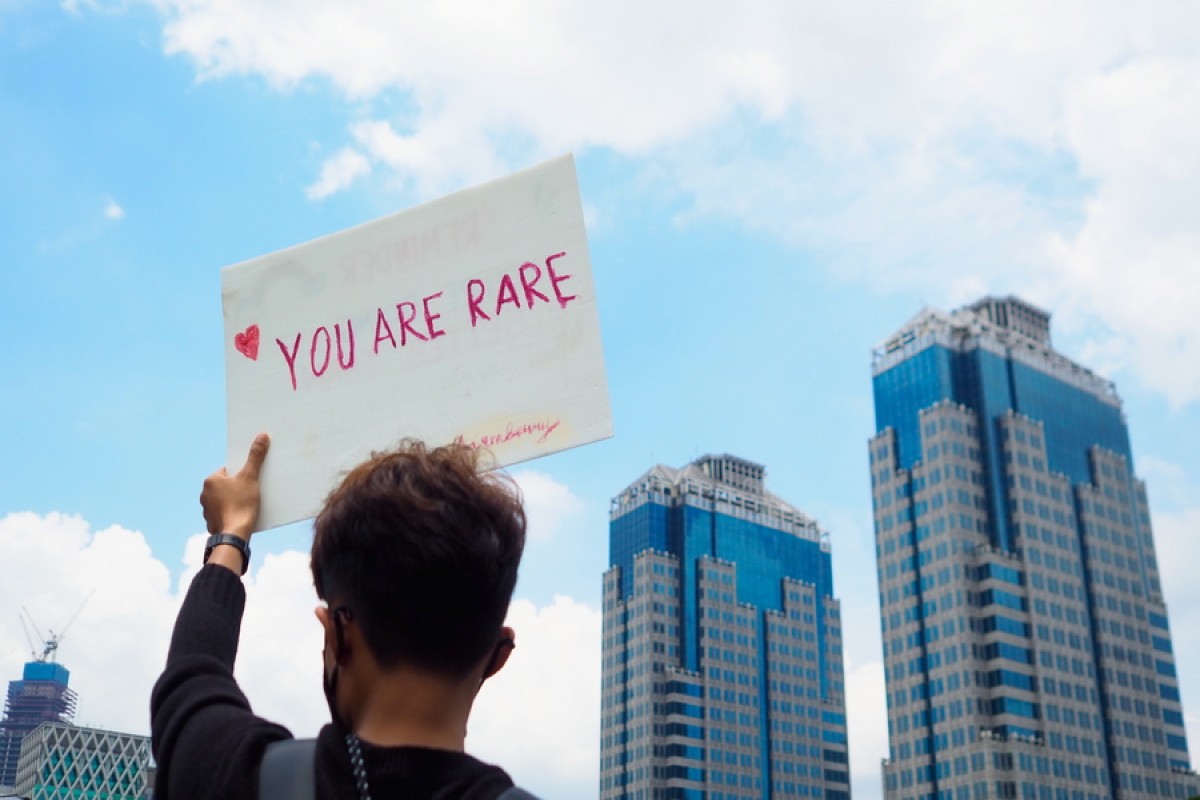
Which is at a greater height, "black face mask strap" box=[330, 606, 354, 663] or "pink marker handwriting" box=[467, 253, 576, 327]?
"pink marker handwriting" box=[467, 253, 576, 327]

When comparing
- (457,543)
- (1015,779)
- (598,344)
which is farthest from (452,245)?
(1015,779)

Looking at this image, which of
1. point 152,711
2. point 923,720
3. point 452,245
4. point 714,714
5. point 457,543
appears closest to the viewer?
point 457,543

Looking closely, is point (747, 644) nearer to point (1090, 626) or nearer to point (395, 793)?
point (1090, 626)

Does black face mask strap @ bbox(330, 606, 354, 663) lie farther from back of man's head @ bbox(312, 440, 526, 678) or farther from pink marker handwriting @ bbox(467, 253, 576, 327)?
pink marker handwriting @ bbox(467, 253, 576, 327)

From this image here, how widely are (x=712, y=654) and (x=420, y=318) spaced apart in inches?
4611

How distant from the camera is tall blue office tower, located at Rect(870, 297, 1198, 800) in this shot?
8194cm

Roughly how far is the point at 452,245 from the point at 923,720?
86674mm

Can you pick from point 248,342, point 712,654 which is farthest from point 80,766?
point 248,342

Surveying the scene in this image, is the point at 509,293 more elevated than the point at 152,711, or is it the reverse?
the point at 509,293

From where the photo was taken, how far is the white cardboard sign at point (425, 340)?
2.93 meters

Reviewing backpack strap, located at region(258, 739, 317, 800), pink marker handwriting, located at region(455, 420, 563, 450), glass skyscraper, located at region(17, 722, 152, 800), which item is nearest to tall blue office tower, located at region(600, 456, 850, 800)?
glass skyscraper, located at region(17, 722, 152, 800)

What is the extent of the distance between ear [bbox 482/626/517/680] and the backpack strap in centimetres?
34

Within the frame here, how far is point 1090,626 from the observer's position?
8819 cm

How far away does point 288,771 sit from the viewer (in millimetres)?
1831
